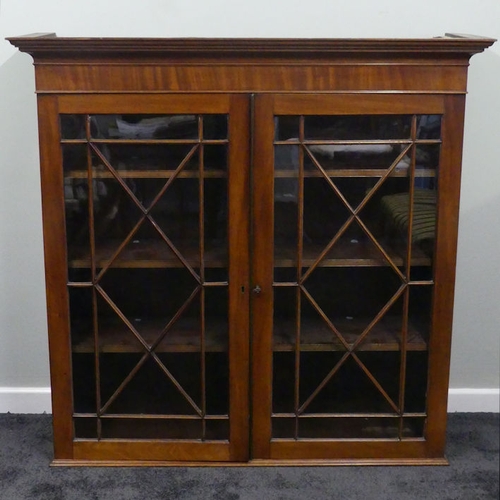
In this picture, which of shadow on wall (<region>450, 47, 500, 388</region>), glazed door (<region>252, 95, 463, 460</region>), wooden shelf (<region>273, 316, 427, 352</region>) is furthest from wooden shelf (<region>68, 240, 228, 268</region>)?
shadow on wall (<region>450, 47, 500, 388</region>)

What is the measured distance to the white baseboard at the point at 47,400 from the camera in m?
2.40

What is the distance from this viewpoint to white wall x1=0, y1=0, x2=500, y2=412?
7.15 feet

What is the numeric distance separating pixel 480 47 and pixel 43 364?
1.56 meters

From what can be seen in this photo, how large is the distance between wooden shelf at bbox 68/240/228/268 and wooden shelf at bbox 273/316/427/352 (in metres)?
0.24

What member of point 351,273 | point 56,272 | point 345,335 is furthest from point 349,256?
point 56,272

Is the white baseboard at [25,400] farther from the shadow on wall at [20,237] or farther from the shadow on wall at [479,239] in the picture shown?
the shadow on wall at [479,239]

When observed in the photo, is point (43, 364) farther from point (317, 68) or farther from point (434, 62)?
point (434, 62)

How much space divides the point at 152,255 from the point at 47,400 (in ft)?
2.45

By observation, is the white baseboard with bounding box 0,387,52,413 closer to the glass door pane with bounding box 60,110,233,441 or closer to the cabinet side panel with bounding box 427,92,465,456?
the glass door pane with bounding box 60,110,233,441

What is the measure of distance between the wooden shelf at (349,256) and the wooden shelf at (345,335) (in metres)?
0.15

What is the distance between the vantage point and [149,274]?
1.96 meters

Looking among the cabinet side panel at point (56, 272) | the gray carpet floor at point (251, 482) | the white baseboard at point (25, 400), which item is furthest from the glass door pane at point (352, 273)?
the white baseboard at point (25, 400)

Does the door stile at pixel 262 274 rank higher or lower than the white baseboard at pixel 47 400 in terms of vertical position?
higher
